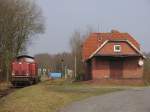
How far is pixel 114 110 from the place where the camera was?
19.6 m

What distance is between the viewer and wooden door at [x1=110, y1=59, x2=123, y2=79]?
5841 cm

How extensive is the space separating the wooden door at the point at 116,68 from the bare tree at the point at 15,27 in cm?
1871

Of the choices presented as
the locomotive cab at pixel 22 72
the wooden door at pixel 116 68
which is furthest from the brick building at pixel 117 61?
the locomotive cab at pixel 22 72

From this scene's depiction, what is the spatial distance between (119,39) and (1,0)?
67.5 feet

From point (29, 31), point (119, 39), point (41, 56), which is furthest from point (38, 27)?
point (41, 56)

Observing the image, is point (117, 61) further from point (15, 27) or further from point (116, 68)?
point (15, 27)

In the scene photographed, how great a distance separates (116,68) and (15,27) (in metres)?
20.1

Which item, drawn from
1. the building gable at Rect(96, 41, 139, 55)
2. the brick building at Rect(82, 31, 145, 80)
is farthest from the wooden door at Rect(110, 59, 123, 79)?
the building gable at Rect(96, 41, 139, 55)

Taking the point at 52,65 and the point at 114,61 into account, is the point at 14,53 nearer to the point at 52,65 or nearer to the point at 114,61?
the point at 114,61

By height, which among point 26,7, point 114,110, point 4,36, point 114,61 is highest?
point 26,7

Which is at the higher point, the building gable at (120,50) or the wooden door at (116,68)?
the building gable at (120,50)

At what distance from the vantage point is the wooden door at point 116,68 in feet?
192

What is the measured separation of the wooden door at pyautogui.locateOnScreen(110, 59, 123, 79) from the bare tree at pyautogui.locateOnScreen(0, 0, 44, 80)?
61.4 feet

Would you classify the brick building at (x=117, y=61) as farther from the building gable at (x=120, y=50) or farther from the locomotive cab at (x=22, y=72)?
the locomotive cab at (x=22, y=72)
